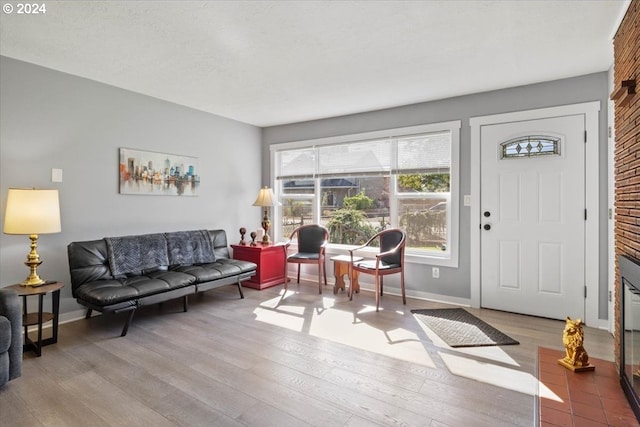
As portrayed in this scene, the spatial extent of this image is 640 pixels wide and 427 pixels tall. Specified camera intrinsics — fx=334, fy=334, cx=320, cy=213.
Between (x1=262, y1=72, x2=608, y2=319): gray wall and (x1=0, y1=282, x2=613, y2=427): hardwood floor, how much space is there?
22.1 inches

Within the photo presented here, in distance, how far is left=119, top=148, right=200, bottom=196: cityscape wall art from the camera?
3.78 meters

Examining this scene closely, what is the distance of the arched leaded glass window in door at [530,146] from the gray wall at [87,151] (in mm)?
3678

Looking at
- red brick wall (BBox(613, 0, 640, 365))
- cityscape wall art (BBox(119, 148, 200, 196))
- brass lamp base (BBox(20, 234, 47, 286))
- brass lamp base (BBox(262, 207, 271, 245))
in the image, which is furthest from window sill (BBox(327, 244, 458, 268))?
brass lamp base (BBox(20, 234, 47, 286))

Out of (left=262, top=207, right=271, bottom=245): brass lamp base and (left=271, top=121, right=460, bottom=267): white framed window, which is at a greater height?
(left=271, top=121, right=460, bottom=267): white framed window

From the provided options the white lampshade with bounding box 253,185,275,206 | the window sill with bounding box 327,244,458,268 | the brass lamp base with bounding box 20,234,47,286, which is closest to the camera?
the brass lamp base with bounding box 20,234,47,286

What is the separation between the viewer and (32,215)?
2662 millimetres

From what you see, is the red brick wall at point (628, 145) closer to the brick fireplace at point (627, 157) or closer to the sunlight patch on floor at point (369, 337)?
the brick fireplace at point (627, 157)

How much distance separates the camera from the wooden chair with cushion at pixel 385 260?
3.76m

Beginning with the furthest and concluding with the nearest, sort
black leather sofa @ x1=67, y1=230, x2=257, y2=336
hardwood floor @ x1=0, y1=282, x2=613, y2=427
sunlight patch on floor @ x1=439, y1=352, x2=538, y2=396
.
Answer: black leather sofa @ x1=67, y1=230, x2=257, y2=336, sunlight patch on floor @ x1=439, y1=352, x2=538, y2=396, hardwood floor @ x1=0, y1=282, x2=613, y2=427

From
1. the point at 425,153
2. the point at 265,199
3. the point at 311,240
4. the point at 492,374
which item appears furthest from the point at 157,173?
the point at 492,374

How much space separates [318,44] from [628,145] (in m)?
2.22

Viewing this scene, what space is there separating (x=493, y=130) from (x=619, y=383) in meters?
2.52

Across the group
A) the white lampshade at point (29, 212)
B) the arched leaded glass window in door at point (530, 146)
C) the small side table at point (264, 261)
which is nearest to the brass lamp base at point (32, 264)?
the white lampshade at point (29, 212)

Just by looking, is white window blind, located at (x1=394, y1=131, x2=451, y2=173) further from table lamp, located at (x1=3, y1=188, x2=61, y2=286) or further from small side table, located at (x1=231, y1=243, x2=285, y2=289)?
table lamp, located at (x1=3, y1=188, x2=61, y2=286)
